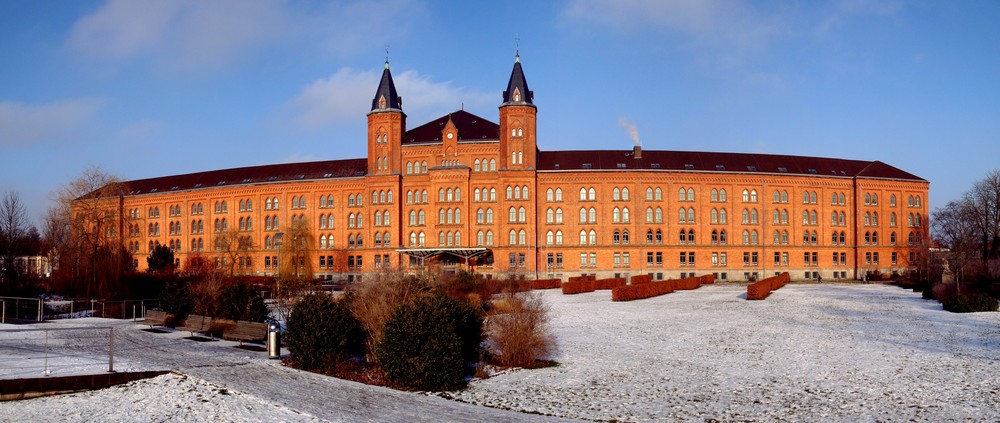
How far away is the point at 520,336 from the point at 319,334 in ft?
19.0

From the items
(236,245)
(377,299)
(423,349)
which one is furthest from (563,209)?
(423,349)

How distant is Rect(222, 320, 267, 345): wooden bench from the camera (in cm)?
2364

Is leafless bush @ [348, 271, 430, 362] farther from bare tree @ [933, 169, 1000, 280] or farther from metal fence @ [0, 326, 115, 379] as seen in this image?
bare tree @ [933, 169, 1000, 280]

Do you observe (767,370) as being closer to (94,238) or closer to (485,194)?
(94,238)

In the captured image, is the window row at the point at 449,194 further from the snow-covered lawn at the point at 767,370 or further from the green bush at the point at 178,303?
the green bush at the point at 178,303

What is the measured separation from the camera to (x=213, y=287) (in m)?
30.6

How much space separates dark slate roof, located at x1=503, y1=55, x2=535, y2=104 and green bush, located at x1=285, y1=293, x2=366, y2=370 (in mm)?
54161

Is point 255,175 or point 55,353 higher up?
point 255,175

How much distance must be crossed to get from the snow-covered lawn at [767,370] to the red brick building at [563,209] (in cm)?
4157

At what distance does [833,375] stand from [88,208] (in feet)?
130

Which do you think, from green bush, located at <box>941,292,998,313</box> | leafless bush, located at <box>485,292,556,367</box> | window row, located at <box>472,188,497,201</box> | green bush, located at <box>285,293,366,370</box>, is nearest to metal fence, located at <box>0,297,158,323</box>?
green bush, located at <box>285,293,366,370</box>

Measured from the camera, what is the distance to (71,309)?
3453 cm

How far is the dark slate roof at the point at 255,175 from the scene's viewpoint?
81.8m

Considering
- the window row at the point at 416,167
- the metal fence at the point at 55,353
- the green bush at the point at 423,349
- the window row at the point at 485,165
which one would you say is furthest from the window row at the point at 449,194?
the green bush at the point at 423,349
